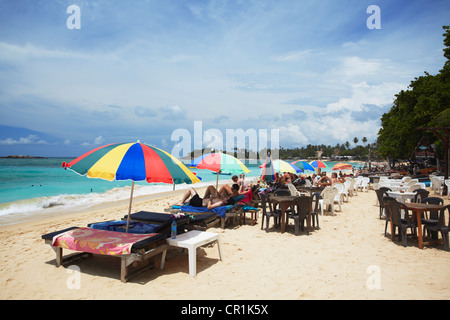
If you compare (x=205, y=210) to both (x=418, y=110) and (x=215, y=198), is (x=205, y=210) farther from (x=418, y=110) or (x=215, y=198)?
(x=418, y=110)

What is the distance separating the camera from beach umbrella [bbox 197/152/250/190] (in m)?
6.70

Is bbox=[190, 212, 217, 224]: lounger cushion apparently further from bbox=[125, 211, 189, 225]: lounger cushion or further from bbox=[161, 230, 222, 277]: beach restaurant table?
bbox=[161, 230, 222, 277]: beach restaurant table

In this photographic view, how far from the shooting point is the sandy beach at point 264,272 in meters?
3.41

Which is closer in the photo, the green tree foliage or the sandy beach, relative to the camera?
the sandy beach

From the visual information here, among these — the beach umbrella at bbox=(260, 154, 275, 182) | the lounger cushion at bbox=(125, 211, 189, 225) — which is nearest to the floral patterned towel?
the lounger cushion at bbox=(125, 211, 189, 225)

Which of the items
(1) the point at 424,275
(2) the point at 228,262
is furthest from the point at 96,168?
(1) the point at 424,275

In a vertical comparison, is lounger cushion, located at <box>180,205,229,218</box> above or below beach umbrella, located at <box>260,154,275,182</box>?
below

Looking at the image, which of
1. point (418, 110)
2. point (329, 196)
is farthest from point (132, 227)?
point (418, 110)

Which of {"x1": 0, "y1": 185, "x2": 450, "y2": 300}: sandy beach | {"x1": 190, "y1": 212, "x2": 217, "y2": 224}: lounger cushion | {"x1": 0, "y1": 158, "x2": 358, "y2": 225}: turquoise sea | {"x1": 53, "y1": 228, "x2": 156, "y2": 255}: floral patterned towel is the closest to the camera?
{"x1": 0, "y1": 185, "x2": 450, "y2": 300}: sandy beach

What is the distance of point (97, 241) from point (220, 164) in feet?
12.0

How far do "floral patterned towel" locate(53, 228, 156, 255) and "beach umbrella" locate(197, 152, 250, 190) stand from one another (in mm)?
2918

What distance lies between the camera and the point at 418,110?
2081cm
